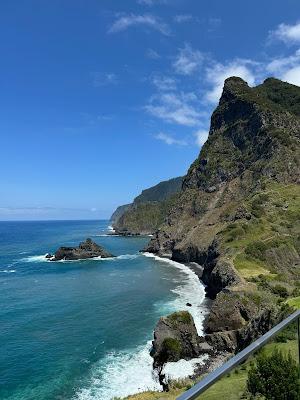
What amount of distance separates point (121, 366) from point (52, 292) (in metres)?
44.4

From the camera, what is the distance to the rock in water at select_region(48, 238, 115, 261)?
143 meters

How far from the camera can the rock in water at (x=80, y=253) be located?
469 ft

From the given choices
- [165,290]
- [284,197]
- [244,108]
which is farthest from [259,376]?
[244,108]

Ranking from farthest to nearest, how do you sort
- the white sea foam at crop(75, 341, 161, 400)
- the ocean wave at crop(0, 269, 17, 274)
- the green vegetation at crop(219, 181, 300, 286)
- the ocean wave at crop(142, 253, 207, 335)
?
the ocean wave at crop(0, 269, 17, 274)
the green vegetation at crop(219, 181, 300, 286)
the ocean wave at crop(142, 253, 207, 335)
the white sea foam at crop(75, 341, 161, 400)

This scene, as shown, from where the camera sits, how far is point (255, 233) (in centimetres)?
10106

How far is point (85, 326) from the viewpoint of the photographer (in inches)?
2511

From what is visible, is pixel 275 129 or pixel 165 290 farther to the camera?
pixel 275 129

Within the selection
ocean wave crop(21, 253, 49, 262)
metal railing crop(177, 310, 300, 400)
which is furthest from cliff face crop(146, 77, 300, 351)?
ocean wave crop(21, 253, 49, 262)

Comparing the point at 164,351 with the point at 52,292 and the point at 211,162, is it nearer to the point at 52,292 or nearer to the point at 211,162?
the point at 52,292

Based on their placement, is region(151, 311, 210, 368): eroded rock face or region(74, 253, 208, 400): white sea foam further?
region(151, 311, 210, 368): eroded rock face

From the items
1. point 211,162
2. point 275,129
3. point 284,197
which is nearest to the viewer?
point 284,197

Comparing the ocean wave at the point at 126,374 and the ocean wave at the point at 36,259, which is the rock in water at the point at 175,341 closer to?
the ocean wave at the point at 126,374

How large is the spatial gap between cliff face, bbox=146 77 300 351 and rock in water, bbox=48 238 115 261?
22.5 metres

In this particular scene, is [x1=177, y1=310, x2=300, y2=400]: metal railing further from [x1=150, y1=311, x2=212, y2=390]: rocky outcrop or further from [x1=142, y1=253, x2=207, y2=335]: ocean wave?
[x1=142, y1=253, x2=207, y2=335]: ocean wave
